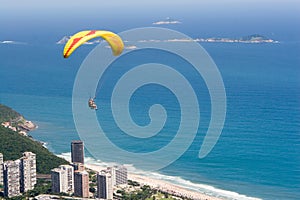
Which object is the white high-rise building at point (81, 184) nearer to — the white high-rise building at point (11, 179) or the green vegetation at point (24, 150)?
the white high-rise building at point (11, 179)

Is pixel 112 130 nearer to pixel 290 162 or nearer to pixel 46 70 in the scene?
pixel 290 162

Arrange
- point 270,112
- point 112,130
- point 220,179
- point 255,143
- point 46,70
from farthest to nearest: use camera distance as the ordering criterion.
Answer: point 46,70
point 270,112
point 112,130
point 255,143
point 220,179

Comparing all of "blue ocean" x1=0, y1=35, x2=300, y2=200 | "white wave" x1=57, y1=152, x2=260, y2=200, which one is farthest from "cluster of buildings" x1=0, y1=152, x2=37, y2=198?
"blue ocean" x1=0, y1=35, x2=300, y2=200

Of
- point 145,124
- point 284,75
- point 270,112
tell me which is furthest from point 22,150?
point 284,75

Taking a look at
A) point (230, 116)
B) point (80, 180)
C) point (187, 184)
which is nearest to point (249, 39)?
point (230, 116)

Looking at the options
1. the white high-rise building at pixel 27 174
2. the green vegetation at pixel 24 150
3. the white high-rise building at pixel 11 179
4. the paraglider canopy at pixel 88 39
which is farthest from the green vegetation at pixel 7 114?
the paraglider canopy at pixel 88 39

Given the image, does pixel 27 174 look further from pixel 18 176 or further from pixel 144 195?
pixel 144 195
